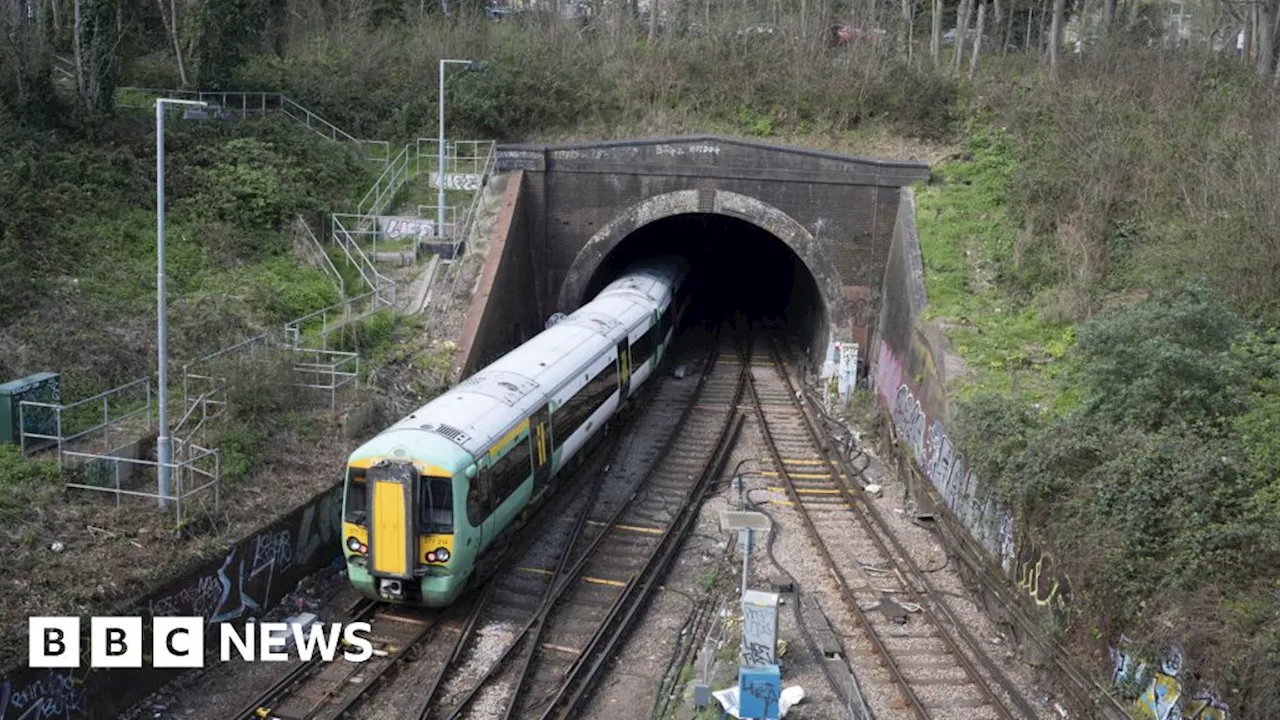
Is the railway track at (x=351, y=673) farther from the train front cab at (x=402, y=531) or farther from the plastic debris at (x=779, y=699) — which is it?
the plastic debris at (x=779, y=699)

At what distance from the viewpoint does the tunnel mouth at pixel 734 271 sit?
102 ft

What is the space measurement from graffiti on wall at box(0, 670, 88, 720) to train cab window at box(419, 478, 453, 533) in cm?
421

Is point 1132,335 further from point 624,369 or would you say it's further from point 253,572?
point 253,572

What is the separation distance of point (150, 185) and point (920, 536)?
1780 cm

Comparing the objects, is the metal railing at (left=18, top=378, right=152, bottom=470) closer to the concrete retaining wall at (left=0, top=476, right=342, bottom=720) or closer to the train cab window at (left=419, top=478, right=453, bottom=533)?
the concrete retaining wall at (left=0, top=476, right=342, bottom=720)

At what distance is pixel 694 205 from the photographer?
2659 centimetres

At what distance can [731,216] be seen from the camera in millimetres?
26578

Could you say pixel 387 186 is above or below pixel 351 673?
above

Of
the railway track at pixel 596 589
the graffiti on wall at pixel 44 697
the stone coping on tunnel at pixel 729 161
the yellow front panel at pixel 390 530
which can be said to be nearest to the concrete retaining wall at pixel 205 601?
the graffiti on wall at pixel 44 697

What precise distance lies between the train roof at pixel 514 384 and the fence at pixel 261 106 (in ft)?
30.7

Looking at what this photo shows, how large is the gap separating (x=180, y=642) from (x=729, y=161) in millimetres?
17538

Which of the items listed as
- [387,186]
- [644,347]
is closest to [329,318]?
[644,347]

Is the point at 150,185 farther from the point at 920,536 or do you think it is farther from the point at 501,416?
the point at 920,536

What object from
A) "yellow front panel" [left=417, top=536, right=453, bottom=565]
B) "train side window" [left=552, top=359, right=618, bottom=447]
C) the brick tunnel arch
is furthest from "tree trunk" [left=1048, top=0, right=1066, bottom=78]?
"yellow front panel" [left=417, top=536, right=453, bottom=565]
